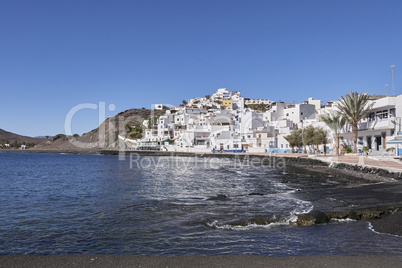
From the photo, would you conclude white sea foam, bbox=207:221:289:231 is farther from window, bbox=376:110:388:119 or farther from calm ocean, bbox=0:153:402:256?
window, bbox=376:110:388:119

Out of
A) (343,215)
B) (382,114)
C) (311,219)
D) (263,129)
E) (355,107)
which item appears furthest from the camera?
(263,129)

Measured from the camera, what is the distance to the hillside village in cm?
4194

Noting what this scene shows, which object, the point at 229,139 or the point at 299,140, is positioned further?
the point at 229,139

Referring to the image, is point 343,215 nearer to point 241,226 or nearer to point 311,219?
point 311,219

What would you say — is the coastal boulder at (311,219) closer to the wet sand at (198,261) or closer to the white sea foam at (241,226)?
the white sea foam at (241,226)

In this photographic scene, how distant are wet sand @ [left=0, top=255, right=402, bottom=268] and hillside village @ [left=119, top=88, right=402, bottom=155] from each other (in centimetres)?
3575

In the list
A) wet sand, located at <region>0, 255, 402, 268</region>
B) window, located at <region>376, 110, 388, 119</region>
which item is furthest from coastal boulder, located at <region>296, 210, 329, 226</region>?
window, located at <region>376, 110, 388, 119</region>

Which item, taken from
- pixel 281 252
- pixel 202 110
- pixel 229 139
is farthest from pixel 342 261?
pixel 202 110

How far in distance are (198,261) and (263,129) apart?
77084 mm

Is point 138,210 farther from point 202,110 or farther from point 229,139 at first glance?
point 202,110

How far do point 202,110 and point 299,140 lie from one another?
317ft

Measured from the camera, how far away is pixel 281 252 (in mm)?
8094

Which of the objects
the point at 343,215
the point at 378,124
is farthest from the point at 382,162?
the point at 343,215

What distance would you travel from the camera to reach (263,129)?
8212 cm
